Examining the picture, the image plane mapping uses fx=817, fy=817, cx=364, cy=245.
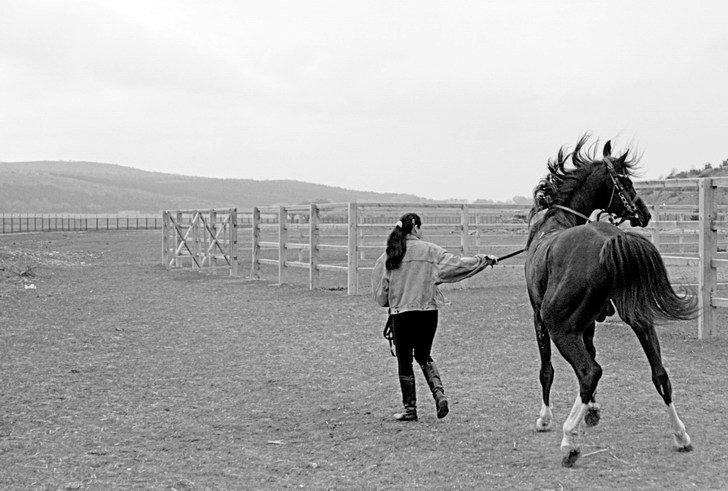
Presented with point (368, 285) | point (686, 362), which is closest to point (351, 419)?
point (686, 362)

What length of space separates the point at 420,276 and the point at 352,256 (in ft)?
33.8

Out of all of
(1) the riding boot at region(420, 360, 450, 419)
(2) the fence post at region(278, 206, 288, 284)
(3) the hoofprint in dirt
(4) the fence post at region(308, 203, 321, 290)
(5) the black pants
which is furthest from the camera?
(2) the fence post at region(278, 206, 288, 284)

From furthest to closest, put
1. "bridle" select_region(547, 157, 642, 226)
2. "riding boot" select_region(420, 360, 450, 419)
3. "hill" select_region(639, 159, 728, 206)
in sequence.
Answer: "hill" select_region(639, 159, 728, 206)
"bridle" select_region(547, 157, 642, 226)
"riding boot" select_region(420, 360, 450, 419)

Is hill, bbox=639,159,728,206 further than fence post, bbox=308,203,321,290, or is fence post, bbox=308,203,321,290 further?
hill, bbox=639,159,728,206

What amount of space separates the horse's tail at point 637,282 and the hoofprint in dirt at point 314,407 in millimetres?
944

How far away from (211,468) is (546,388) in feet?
8.47

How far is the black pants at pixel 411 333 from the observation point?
6660 mm

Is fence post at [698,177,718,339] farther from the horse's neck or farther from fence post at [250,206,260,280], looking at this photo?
fence post at [250,206,260,280]

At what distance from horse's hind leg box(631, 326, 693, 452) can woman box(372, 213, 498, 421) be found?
156 cm

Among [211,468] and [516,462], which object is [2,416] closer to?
[211,468]

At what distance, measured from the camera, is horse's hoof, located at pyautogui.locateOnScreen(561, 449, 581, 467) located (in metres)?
5.16

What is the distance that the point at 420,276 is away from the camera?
260 inches

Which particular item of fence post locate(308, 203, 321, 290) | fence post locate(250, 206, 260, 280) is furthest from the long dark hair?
fence post locate(250, 206, 260, 280)

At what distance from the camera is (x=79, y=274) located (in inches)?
957
